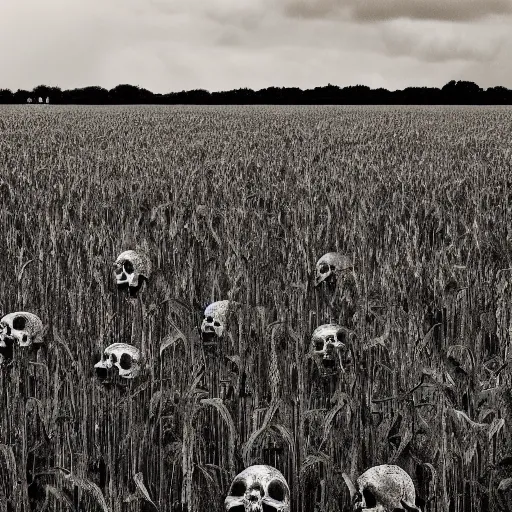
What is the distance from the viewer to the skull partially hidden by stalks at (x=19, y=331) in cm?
232

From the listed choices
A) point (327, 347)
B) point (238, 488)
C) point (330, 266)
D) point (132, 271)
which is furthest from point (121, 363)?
point (330, 266)

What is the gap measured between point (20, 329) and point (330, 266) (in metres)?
1.33

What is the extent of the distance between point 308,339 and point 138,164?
→ 5.78 m

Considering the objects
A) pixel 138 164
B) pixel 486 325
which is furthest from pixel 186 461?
pixel 138 164

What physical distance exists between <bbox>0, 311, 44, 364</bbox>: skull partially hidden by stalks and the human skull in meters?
1.21

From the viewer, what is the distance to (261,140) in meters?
11.6

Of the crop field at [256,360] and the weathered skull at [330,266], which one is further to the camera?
the weathered skull at [330,266]

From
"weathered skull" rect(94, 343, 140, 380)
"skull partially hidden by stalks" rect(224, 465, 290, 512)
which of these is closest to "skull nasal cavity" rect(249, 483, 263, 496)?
"skull partially hidden by stalks" rect(224, 465, 290, 512)

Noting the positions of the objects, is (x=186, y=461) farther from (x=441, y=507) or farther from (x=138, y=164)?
(x=138, y=164)

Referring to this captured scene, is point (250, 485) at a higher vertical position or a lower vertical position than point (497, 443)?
higher

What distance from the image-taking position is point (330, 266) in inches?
126

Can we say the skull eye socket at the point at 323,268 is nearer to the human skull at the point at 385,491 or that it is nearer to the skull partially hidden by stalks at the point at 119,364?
the skull partially hidden by stalks at the point at 119,364

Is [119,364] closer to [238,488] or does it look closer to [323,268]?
[238,488]

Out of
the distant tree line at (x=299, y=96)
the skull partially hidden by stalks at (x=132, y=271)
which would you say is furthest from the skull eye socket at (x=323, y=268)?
the distant tree line at (x=299, y=96)
